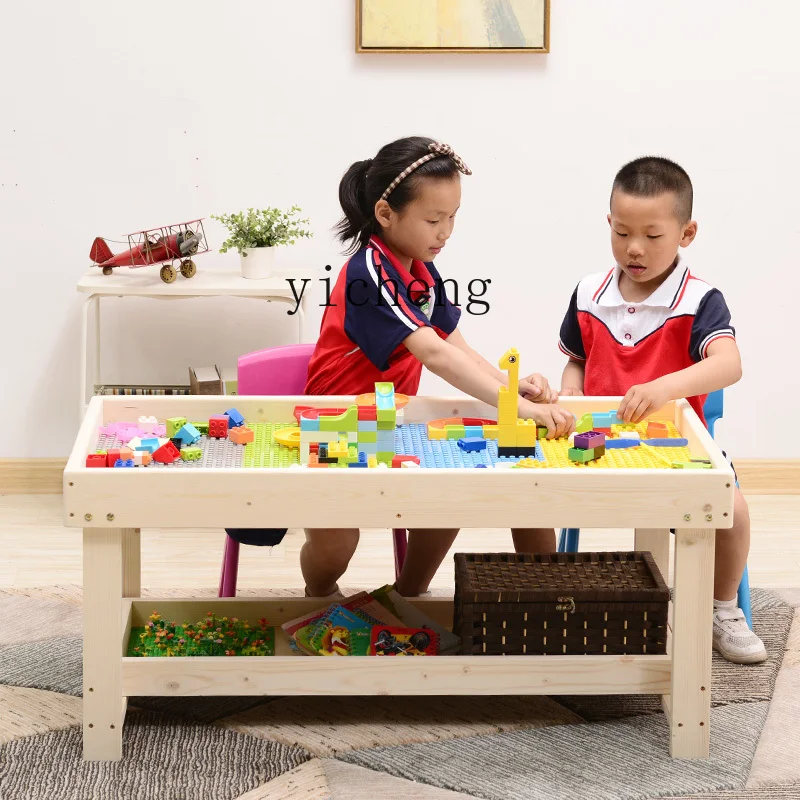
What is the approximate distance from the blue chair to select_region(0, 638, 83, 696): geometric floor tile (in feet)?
3.18

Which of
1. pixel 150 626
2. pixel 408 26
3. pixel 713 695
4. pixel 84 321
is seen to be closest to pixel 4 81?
pixel 84 321

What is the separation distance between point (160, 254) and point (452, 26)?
36.6 inches

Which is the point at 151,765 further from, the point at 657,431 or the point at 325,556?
the point at 657,431

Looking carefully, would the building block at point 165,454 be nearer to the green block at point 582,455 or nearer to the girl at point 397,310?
the girl at point 397,310

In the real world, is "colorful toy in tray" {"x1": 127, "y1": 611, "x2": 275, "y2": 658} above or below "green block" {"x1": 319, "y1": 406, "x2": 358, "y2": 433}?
below

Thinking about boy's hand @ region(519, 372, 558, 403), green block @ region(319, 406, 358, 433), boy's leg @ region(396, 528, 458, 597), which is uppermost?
boy's hand @ region(519, 372, 558, 403)

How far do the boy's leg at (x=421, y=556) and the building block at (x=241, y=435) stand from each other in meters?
0.48

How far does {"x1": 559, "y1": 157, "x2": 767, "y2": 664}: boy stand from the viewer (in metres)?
2.11

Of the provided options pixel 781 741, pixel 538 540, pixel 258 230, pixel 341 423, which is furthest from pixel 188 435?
pixel 258 230

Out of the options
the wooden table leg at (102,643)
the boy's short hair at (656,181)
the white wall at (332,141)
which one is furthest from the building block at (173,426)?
the white wall at (332,141)

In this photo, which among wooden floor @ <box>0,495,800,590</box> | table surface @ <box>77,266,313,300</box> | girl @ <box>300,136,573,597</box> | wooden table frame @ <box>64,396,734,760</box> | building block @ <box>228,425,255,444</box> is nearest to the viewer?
wooden table frame @ <box>64,396,734,760</box>

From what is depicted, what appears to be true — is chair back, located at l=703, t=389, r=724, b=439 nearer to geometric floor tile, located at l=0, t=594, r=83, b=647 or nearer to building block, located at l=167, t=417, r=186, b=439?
building block, located at l=167, t=417, r=186, b=439

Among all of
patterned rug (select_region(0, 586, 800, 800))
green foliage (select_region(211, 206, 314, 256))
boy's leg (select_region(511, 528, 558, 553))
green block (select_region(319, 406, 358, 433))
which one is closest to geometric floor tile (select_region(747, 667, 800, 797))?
patterned rug (select_region(0, 586, 800, 800))

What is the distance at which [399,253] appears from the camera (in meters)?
2.17
